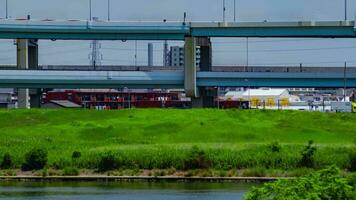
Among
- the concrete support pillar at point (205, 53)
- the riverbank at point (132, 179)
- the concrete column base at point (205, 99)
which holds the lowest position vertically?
the riverbank at point (132, 179)

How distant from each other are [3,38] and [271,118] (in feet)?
127

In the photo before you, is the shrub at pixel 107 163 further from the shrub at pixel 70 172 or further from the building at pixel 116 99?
the building at pixel 116 99

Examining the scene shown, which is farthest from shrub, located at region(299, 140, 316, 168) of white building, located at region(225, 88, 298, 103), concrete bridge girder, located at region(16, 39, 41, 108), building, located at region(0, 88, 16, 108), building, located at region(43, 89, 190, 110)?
building, located at region(0, 88, 16, 108)

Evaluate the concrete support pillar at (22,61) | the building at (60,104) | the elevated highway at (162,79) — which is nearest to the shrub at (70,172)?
the elevated highway at (162,79)

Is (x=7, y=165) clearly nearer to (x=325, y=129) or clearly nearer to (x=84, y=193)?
(x=84, y=193)

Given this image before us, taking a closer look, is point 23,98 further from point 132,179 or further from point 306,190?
point 306,190

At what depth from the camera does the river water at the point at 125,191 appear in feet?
148

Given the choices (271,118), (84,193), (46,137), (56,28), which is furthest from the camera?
(56,28)

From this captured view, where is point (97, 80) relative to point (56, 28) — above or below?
below

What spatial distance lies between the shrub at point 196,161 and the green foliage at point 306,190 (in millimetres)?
Result: 33440

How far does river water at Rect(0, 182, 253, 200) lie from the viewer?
45094mm

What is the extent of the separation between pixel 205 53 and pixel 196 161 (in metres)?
50.2

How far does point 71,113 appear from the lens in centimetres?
8394

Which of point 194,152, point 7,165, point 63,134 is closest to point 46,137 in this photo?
point 63,134
